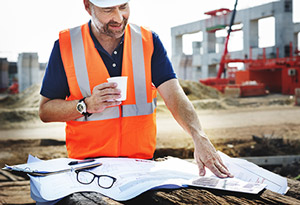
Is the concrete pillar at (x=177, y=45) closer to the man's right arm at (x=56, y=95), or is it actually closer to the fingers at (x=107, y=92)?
the man's right arm at (x=56, y=95)

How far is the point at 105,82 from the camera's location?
1.39 metres

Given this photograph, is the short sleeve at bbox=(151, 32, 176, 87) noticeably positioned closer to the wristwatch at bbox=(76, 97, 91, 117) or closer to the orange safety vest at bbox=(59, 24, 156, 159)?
the orange safety vest at bbox=(59, 24, 156, 159)

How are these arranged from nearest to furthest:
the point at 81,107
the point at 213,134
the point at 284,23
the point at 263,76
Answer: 1. the point at 81,107
2. the point at 213,134
3. the point at 284,23
4. the point at 263,76

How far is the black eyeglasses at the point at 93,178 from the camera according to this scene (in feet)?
3.38

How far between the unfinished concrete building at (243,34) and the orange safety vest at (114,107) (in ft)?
22.9

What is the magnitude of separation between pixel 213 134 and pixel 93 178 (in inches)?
189

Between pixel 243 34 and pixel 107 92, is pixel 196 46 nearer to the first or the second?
pixel 243 34

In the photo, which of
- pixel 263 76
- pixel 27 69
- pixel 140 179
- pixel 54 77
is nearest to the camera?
pixel 140 179

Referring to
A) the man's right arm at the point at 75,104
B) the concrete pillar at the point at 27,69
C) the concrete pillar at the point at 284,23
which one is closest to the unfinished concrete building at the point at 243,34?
the concrete pillar at the point at 284,23

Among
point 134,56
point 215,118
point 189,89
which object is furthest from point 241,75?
point 134,56

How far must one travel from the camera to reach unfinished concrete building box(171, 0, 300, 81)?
27.9ft

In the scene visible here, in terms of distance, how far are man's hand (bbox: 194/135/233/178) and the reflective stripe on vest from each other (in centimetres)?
32

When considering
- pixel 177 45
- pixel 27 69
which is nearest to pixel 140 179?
pixel 27 69

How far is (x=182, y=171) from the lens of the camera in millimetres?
1184
